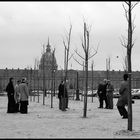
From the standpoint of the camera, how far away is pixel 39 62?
46.1 metres

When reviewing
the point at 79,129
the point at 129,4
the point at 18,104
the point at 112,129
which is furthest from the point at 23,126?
the point at 18,104

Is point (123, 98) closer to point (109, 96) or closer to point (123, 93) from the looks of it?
point (123, 93)

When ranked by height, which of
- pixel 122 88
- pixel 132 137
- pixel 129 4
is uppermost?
pixel 129 4

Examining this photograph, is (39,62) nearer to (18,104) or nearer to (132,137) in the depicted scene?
(18,104)

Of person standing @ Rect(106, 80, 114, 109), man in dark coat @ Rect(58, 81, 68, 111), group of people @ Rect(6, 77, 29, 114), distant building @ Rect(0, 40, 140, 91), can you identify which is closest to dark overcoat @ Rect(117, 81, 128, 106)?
man in dark coat @ Rect(58, 81, 68, 111)

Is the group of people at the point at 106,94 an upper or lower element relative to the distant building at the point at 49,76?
lower

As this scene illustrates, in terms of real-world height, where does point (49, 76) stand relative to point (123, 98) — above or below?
above

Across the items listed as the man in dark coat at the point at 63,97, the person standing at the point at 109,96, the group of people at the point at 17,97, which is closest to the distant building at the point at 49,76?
the person standing at the point at 109,96

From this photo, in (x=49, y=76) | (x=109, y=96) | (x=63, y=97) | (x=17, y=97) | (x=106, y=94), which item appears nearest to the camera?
(x=17, y=97)

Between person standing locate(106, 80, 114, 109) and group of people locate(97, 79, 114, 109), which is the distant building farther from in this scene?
person standing locate(106, 80, 114, 109)

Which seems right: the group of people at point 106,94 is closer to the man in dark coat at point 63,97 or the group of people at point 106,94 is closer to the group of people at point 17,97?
the man in dark coat at point 63,97

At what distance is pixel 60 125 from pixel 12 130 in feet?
6.71

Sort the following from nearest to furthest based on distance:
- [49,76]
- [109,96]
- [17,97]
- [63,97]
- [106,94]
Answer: [17,97] → [63,97] → [109,96] → [106,94] → [49,76]

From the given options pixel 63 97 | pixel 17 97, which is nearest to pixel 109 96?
pixel 63 97
